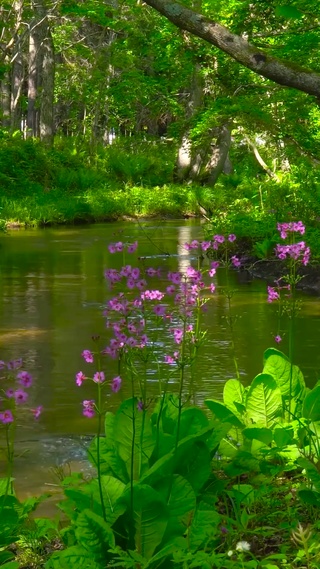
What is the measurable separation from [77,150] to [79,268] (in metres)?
18.1

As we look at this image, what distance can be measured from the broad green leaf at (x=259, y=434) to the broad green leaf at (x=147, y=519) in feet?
3.98

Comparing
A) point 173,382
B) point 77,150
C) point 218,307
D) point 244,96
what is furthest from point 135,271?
point 77,150

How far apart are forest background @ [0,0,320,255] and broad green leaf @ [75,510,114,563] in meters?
1.84

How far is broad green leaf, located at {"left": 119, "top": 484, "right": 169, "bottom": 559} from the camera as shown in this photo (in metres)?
3.47

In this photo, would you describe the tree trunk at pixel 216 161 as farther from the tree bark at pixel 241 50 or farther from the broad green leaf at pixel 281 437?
the broad green leaf at pixel 281 437

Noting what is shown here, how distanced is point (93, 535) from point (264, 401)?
65.3 inches

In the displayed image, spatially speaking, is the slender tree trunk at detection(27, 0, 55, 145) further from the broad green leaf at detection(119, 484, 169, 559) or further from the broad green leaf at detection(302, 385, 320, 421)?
the broad green leaf at detection(119, 484, 169, 559)

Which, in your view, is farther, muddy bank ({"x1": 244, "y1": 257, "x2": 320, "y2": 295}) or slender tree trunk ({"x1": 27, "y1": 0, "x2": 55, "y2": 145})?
slender tree trunk ({"x1": 27, "y1": 0, "x2": 55, "y2": 145})

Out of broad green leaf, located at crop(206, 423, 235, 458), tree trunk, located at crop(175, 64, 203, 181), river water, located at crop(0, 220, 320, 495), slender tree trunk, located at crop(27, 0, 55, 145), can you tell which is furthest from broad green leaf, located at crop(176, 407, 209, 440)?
slender tree trunk, located at crop(27, 0, 55, 145)

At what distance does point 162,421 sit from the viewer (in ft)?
14.3

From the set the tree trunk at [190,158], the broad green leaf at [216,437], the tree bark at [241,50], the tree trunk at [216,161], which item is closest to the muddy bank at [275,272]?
the tree bark at [241,50]

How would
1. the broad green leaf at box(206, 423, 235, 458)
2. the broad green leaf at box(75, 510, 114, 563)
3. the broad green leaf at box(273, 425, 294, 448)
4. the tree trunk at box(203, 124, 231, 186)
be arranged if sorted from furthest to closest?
1. the tree trunk at box(203, 124, 231, 186)
2. the broad green leaf at box(273, 425, 294, 448)
3. the broad green leaf at box(206, 423, 235, 458)
4. the broad green leaf at box(75, 510, 114, 563)

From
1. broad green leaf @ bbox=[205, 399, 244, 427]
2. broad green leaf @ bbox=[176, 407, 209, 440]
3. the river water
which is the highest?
broad green leaf @ bbox=[176, 407, 209, 440]

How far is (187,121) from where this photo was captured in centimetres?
2217
